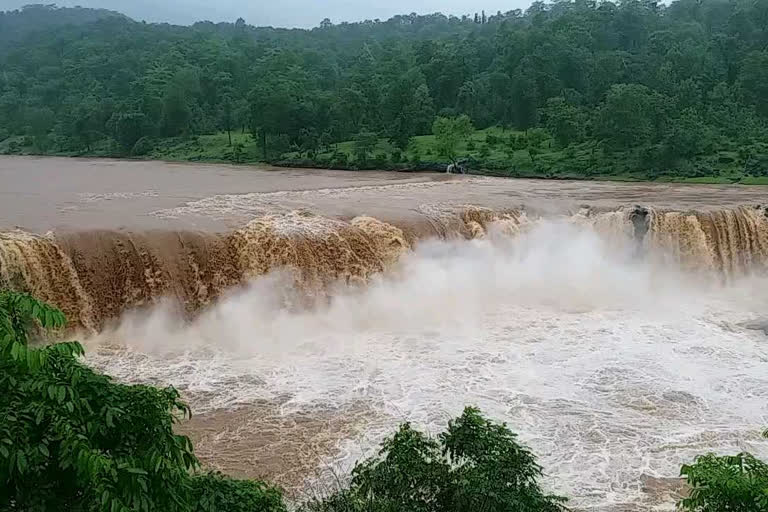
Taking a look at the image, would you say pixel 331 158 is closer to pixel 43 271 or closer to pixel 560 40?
pixel 560 40

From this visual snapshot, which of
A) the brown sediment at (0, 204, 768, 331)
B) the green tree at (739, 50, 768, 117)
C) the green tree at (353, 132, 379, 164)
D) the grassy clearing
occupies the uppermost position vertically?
the green tree at (739, 50, 768, 117)

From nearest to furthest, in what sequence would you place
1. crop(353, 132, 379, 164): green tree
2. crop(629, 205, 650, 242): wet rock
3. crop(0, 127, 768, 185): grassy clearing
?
crop(629, 205, 650, 242): wet rock < crop(0, 127, 768, 185): grassy clearing < crop(353, 132, 379, 164): green tree

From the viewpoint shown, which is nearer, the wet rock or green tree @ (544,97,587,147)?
the wet rock

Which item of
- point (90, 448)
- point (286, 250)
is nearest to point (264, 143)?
point (286, 250)

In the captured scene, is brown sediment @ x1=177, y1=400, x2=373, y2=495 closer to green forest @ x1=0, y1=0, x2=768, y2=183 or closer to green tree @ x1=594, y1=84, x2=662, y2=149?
green forest @ x1=0, y1=0, x2=768, y2=183

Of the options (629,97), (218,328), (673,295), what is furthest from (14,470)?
(629,97)

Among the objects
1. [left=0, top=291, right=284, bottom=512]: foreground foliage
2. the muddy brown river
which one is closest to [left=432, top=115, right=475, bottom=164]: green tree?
the muddy brown river

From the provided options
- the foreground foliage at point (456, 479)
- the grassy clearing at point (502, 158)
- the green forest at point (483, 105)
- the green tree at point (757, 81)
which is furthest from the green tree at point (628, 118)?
the foreground foliage at point (456, 479)
